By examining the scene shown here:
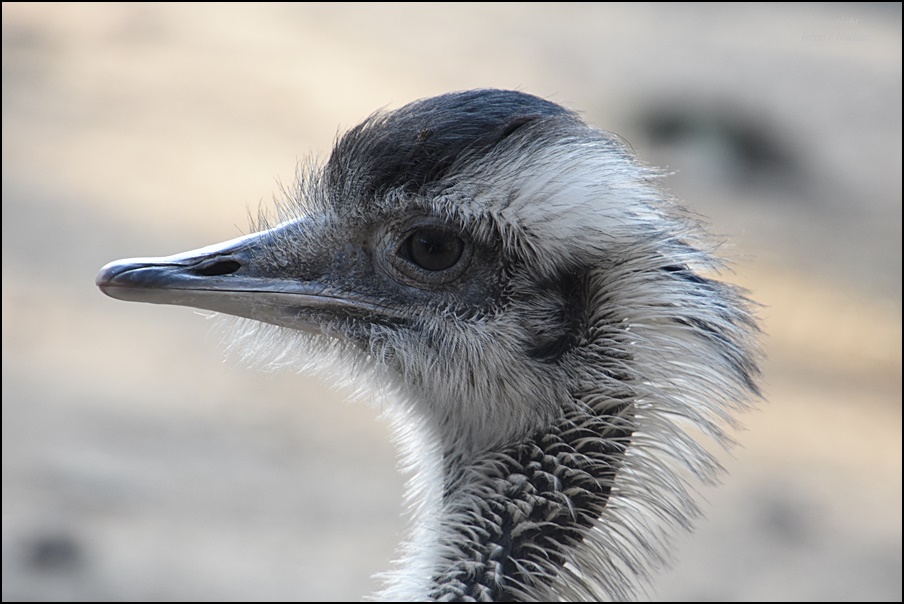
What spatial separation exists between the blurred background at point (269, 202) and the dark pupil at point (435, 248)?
4.43 ft

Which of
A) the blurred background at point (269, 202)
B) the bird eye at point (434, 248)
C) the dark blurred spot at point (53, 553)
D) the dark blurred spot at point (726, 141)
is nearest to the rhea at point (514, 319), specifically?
the bird eye at point (434, 248)

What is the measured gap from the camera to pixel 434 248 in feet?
10.6

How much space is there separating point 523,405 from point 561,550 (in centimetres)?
37

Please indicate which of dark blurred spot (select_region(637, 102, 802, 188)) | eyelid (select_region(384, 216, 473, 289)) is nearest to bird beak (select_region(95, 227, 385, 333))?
eyelid (select_region(384, 216, 473, 289))

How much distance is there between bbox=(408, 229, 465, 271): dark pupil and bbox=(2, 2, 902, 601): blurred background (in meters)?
1.35

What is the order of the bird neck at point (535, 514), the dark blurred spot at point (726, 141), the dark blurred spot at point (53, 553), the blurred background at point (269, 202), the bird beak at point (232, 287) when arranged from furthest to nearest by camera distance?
the dark blurred spot at point (726, 141) < the blurred background at point (269, 202) < the dark blurred spot at point (53, 553) < the bird beak at point (232, 287) < the bird neck at point (535, 514)

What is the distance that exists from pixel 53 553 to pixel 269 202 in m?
3.87

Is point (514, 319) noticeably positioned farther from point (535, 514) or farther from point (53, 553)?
point (53, 553)

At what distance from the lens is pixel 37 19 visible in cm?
1187

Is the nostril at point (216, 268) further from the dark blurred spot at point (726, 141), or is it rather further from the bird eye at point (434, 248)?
the dark blurred spot at point (726, 141)

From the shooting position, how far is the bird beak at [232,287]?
314cm

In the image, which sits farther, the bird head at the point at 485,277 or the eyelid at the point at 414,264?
the eyelid at the point at 414,264

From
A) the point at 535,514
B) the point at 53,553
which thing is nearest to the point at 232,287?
the point at 535,514

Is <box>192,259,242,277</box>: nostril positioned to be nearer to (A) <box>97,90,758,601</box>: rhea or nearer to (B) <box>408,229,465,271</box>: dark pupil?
(A) <box>97,90,758,601</box>: rhea
